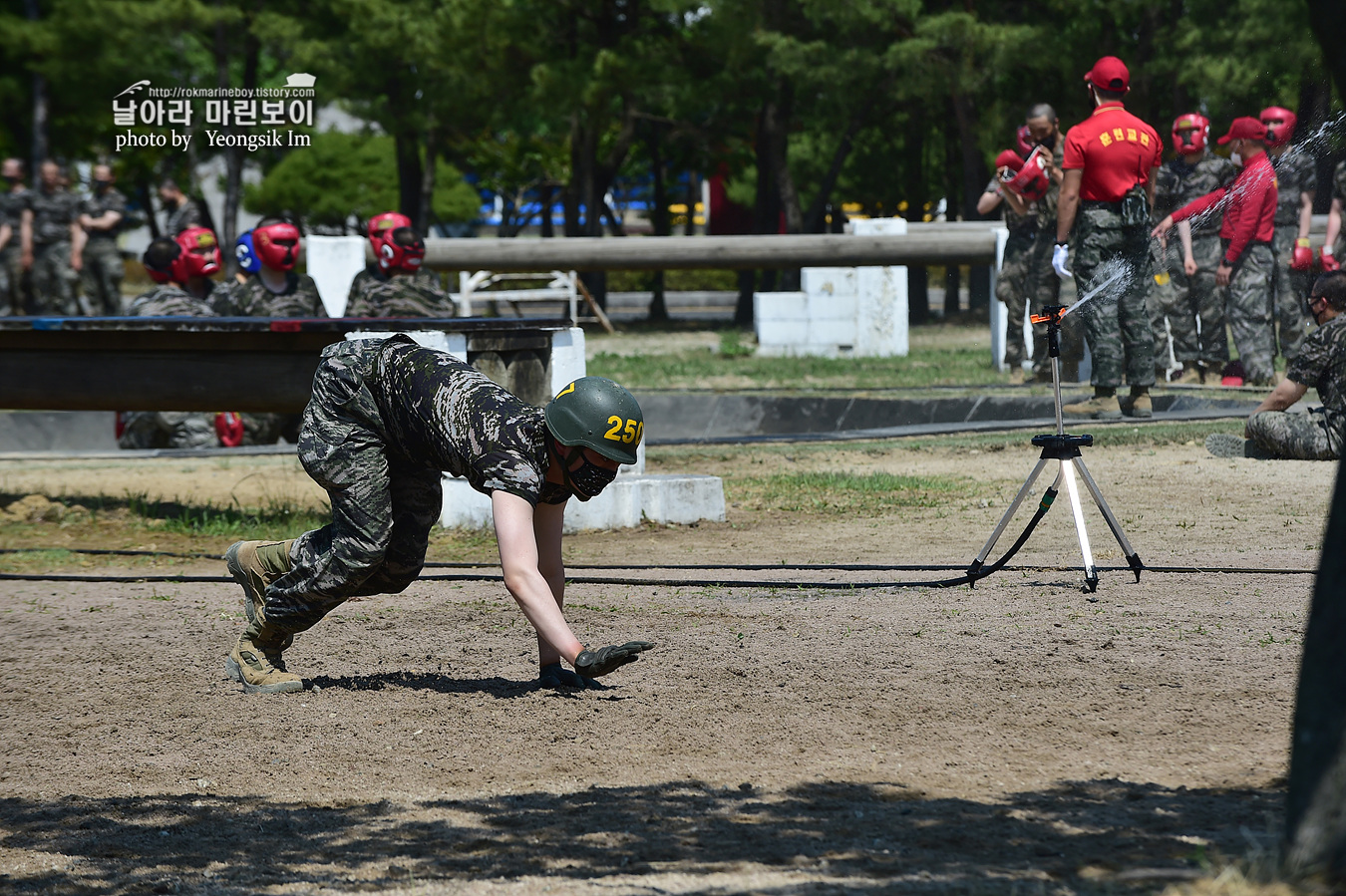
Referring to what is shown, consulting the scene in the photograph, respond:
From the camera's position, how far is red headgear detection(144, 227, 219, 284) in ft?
40.5

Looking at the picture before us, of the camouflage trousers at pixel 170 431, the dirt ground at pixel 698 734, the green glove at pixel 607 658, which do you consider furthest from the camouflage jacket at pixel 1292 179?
the green glove at pixel 607 658

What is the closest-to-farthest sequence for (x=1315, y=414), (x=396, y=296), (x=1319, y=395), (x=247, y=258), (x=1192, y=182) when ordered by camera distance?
(x=1319, y=395)
(x=1315, y=414)
(x=396, y=296)
(x=247, y=258)
(x=1192, y=182)

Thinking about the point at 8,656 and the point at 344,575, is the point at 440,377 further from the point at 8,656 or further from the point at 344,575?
the point at 8,656

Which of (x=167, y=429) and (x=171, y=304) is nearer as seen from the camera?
(x=171, y=304)

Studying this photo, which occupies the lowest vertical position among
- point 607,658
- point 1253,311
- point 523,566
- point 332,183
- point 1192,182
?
point 607,658

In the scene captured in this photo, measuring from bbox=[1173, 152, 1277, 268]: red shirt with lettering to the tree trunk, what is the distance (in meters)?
10.8

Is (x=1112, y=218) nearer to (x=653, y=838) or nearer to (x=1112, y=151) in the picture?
(x=1112, y=151)

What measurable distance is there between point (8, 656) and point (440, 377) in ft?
7.71

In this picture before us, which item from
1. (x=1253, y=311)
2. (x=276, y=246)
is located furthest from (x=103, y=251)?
(x=1253, y=311)

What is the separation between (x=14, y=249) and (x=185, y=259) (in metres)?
8.52

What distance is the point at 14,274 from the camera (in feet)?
65.5

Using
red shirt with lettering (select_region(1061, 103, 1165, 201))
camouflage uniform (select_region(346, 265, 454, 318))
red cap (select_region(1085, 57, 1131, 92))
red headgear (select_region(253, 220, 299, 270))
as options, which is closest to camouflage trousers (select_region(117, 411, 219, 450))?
red headgear (select_region(253, 220, 299, 270))

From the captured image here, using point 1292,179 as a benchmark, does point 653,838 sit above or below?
below

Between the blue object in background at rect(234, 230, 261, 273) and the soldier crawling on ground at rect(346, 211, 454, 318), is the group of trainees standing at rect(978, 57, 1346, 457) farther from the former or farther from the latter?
the blue object in background at rect(234, 230, 261, 273)
